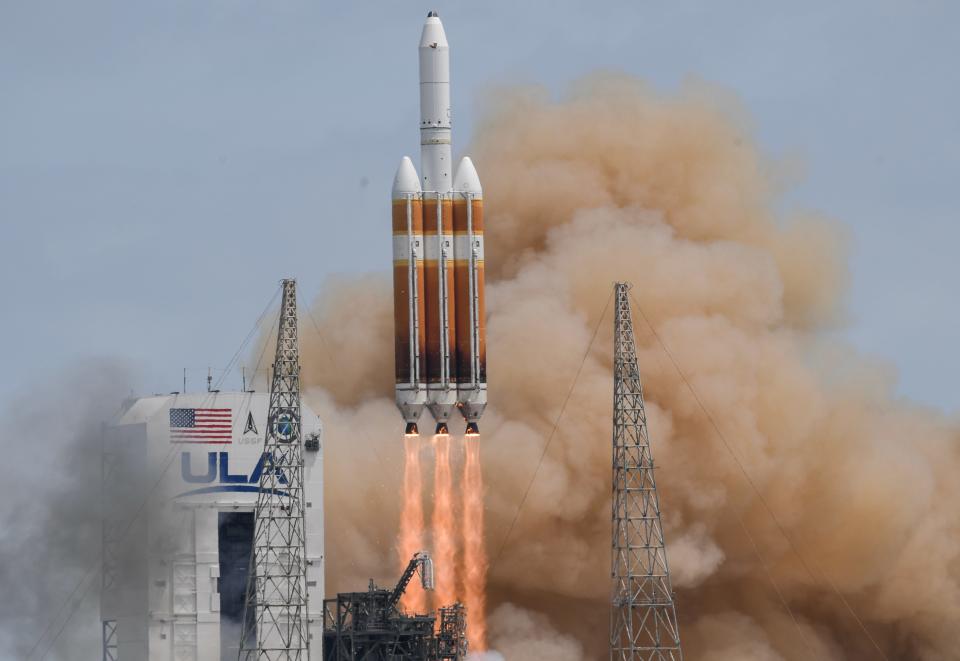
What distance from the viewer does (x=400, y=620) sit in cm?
10100

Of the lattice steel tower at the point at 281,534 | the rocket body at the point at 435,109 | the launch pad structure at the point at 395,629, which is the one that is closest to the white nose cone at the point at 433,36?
the rocket body at the point at 435,109

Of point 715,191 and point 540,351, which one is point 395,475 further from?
point 715,191

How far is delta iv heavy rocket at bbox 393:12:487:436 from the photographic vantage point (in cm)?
10075

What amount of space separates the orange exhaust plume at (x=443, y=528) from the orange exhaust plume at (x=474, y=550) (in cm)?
42

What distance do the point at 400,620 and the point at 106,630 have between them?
9.39 m

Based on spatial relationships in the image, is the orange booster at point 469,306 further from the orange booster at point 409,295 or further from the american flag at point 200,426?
the american flag at point 200,426

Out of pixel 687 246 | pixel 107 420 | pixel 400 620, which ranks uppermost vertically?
pixel 687 246

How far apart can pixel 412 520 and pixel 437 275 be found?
7.52 meters

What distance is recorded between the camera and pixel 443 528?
102875 mm

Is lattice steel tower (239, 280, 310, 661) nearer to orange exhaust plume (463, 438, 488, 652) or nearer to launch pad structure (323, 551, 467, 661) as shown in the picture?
launch pad structure (323, 551, 467, 661)

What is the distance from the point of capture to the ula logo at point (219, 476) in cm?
10312

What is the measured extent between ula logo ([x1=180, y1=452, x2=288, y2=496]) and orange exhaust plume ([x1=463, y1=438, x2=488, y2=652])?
6.15 meters

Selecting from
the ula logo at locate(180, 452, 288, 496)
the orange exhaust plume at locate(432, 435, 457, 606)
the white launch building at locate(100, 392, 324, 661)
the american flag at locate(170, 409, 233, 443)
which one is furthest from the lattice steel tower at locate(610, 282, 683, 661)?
the american flag at locate(170, 409, 233, 443)

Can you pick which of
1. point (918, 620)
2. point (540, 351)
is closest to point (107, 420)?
point (540, 351)
